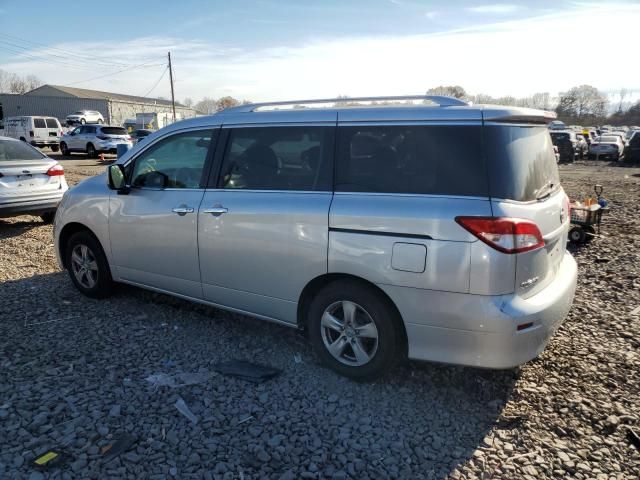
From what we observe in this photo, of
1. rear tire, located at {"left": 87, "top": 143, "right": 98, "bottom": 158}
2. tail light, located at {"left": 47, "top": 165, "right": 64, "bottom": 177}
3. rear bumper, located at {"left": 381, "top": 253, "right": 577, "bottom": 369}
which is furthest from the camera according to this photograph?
rear tire, located at {"left": 87, "top": 143, "right": 98, "bottom": 158}

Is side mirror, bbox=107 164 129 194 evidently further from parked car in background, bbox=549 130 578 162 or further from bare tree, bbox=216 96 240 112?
parked car in background, bbox=549 130 578 162

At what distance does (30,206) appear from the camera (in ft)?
26.2

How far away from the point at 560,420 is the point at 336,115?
255 cm

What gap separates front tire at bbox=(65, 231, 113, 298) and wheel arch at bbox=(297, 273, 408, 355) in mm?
2350

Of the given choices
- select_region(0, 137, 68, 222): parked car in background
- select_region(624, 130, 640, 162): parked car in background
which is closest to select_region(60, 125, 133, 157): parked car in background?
select_region(0, 137, 68, 222): parked car in background

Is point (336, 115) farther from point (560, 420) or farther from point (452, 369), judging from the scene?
point (560, 420)

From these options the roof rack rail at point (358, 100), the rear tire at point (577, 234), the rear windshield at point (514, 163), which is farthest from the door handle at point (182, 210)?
the rear tire at point (577, 234)

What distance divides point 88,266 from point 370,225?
11.0 feet

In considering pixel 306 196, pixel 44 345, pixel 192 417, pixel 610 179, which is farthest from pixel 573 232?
pixel 610 179

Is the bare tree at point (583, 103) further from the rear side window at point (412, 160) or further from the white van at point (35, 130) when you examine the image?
the rear side window at point (412, 160)

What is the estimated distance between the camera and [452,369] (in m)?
3.74

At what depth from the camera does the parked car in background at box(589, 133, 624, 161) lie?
30031mm

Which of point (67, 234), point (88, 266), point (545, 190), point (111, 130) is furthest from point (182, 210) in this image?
point (111, 130)

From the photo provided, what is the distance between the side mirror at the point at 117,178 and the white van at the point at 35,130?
29.2 m
